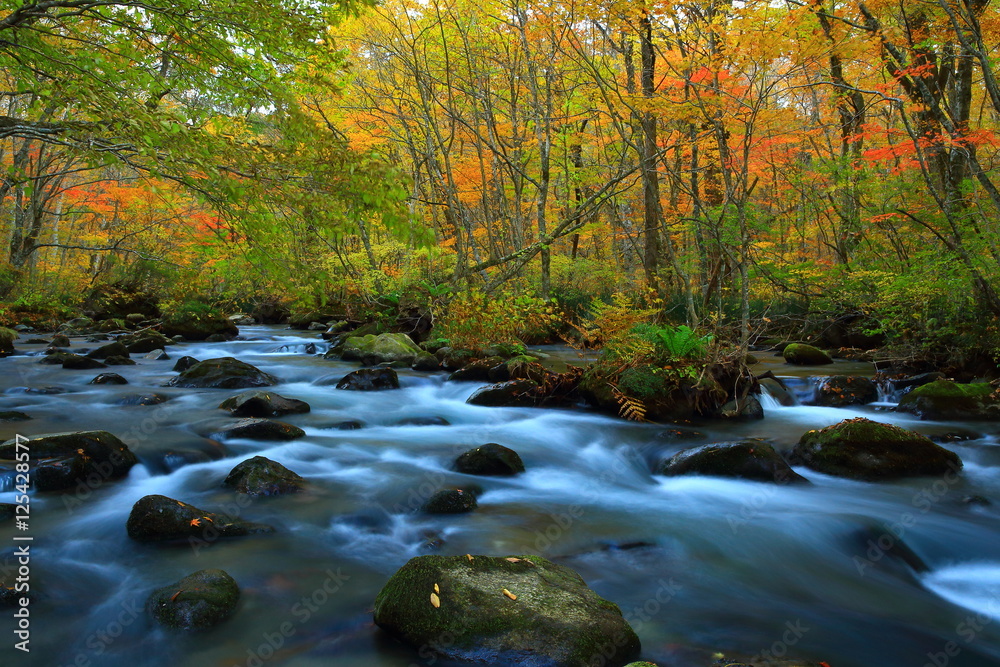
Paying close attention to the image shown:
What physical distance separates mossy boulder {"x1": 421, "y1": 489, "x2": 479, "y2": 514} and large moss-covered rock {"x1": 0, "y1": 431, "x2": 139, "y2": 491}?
2.56 meters

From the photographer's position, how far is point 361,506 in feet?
15.8

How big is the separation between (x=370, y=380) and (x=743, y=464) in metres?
5.72

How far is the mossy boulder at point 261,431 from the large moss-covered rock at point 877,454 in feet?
16.8

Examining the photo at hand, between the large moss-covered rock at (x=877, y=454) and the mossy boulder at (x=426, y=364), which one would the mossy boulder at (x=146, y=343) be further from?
the large moss-covered rock at (x=877, y=454)

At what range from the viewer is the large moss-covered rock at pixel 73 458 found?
4578mm

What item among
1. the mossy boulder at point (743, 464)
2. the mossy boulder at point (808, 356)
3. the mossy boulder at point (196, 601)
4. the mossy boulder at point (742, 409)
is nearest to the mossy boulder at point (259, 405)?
the mossy boulder at point (196, 601)

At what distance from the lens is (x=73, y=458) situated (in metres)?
4.78

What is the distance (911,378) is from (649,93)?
264 inches

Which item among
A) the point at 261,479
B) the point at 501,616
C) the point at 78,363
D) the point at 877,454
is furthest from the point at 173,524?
the point at 78,363

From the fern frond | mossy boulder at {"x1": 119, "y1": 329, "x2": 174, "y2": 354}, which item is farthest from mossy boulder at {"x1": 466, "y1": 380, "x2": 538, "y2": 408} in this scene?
mossy boulder at {"x1": 119, "y1": 329, "x2": 174, "y2": 354}

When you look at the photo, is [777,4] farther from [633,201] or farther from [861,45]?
[633,201]

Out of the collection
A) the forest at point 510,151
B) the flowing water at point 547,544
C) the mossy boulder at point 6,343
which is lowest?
the flowing water at point 547,544

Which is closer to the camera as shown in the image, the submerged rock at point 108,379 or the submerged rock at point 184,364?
the submerged rock at point 108,379

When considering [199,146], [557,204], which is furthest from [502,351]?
[557,204]
